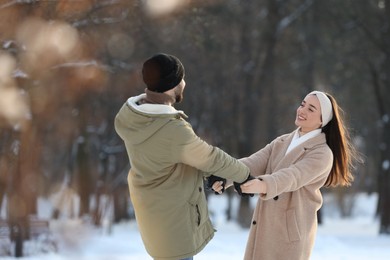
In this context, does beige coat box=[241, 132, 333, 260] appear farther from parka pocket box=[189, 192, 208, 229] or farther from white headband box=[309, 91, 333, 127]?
parka pocket box=[189, 192, 208, 229]

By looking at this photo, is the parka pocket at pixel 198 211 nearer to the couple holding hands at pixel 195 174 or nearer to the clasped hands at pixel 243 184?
the couple holding hands at pixel 195 174

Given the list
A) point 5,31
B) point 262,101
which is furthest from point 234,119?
point 5,31

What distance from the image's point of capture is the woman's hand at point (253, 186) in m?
4.70

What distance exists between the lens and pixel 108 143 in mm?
25453

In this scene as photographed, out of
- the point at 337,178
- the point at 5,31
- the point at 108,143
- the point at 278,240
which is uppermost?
the point at 5,31

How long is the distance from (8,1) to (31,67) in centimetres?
173

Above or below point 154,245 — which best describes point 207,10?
above

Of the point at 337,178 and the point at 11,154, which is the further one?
the point at 11,154

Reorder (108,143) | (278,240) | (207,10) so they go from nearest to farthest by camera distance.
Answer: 1. (278,240)
2. (207,10)
3. (108,143)

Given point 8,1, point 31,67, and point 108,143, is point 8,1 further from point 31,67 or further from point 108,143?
point 108,143

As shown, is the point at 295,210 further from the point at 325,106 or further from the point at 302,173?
the point at 325,106

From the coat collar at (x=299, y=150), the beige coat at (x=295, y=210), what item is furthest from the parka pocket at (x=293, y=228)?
the coat collar at (x=299, y=150)

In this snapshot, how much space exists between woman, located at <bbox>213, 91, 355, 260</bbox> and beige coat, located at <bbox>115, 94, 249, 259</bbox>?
0.48 metres

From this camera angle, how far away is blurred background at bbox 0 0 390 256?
44.4ft
